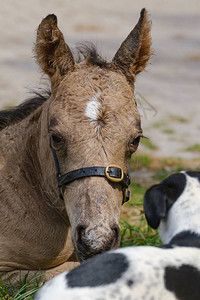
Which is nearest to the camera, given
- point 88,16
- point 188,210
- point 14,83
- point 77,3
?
point 188,210

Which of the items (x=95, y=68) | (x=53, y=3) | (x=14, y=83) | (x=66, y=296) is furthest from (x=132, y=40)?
(x=53, y=3)

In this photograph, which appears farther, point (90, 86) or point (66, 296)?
point (90, 86)

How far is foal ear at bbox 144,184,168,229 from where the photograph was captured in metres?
4.25

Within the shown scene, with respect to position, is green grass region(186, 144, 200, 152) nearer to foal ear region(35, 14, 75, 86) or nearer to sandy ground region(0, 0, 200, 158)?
sandy ground region(0, 0, 200, 158)

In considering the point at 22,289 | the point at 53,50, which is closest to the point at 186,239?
the point at 22,289

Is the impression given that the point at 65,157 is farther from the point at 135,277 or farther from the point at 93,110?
the point at 135,277

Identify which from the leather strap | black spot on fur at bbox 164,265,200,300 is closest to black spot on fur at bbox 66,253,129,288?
black spot on fur at bbox 164,265,200,300

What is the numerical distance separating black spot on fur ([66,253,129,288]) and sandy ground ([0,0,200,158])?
6.28m

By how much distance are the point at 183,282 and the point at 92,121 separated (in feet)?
4.99

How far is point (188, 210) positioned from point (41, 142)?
A: 4.97 feet

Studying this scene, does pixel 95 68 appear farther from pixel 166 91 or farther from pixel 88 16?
pixel 88 16

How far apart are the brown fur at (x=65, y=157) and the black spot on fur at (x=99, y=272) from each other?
583mm

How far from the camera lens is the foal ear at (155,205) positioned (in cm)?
425

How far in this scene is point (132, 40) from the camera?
17.0 ft
